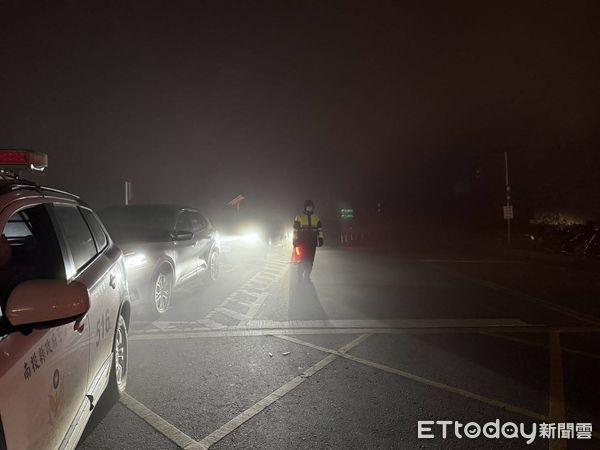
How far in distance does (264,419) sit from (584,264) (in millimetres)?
13113

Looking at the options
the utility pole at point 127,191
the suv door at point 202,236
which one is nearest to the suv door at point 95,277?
the suv door at point 202,236

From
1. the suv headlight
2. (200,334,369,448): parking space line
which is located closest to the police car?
(200,334,369,448): parking space line

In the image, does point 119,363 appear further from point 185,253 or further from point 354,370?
point 185,253

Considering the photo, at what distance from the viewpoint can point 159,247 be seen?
264 inches

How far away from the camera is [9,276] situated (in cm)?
278

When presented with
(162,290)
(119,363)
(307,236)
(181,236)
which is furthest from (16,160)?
(307,236)

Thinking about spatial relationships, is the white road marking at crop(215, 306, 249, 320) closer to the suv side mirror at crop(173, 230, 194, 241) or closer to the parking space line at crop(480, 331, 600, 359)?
the suv side mirror at crop(173, 230, 194, 241)

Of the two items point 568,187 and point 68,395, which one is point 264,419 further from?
point 568,187

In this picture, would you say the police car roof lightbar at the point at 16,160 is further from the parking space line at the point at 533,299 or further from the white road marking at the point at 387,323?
the parking space line at the point at 533,299

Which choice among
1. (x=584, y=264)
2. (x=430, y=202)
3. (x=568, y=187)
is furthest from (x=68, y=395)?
(x=430, y=202)

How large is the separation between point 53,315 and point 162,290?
518 centimetres

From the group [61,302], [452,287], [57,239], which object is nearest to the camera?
[61,302]

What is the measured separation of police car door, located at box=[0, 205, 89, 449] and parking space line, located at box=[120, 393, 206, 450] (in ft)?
2.51

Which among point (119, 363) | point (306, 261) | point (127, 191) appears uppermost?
point (127, 191)
